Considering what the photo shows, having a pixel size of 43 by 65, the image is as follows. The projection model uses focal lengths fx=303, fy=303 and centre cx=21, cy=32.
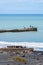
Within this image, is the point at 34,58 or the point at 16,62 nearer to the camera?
the point at 16,62

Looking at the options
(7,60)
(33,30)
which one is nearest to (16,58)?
(7,60)

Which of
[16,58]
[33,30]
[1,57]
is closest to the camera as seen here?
[16,58]

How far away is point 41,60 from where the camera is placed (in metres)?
16.8

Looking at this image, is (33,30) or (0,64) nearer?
(0,64)

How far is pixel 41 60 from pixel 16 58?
1.42 meters

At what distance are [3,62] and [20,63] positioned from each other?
942 mm

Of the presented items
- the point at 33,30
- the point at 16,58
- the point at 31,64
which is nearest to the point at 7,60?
the point at 16,58

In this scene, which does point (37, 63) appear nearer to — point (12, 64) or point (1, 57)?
point (12, 64)

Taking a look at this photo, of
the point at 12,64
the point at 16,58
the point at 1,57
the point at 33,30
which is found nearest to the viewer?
the point at 12,64

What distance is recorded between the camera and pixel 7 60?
16.6m

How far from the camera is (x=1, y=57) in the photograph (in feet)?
57.9

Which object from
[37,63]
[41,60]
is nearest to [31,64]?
[37,63]

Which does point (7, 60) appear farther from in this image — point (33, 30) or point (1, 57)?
point (33, 30)

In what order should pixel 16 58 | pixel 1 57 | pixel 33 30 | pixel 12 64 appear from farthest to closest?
pixel 33 30 < pixel 1 57 < pixel 16 58 < pixel 12 64
